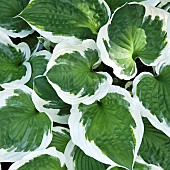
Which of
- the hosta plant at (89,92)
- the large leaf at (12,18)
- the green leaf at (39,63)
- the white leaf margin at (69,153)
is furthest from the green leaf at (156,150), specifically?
the large leaf at (12,18)

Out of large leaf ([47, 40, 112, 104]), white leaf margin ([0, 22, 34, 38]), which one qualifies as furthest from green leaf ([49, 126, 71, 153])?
white leaf margin ([0, 22, 34, 38])

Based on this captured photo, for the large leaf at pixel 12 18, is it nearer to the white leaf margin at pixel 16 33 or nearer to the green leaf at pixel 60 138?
the white leaf margin at pixel 16 33

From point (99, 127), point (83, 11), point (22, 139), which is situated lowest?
point (22, 139)

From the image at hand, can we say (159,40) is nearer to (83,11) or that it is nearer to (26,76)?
(83,11)

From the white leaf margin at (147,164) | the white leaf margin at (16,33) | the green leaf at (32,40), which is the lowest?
the green leaf at (32,40)

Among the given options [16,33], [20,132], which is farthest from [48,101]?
[16,33]

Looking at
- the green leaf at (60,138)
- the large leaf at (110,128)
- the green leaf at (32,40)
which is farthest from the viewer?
the green leaf at (32,40)

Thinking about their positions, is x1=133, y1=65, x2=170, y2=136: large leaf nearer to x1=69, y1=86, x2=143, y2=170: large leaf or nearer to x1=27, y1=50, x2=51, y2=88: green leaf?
x1=69, y1=86, x2=143, y2=170: large leaf

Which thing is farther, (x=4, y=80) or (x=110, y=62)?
(x=4, y=80)

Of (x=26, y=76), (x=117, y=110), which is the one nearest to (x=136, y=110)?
(x=117, y=110)
